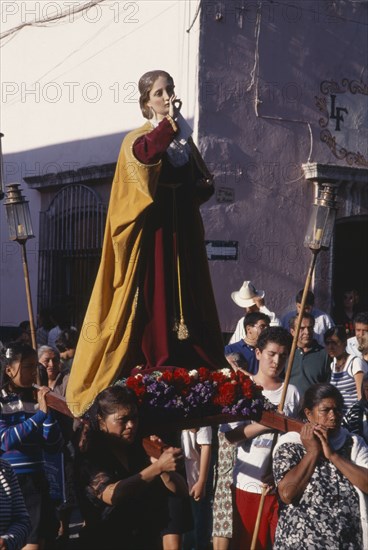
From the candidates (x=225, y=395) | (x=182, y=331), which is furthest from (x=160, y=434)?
(x=182, y=331)

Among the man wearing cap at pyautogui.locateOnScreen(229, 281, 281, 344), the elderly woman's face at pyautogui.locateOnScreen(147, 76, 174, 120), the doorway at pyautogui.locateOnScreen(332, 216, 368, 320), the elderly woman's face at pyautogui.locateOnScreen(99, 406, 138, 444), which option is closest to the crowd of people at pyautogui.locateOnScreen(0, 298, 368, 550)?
the elderly woman's face at pyautogui.locateOnScreen(99, 406, 138, 444)

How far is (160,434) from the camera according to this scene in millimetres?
4992

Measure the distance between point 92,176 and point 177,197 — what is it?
6.65m

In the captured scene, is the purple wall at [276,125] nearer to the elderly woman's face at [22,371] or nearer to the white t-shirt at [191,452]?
the white t-shirt at [191,452]

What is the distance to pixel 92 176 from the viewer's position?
39.8 ft

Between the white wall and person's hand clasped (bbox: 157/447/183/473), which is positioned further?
the white wall

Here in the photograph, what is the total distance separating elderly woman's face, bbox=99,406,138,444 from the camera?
172 inches

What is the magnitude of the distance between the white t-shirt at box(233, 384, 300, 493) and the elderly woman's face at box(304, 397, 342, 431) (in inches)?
41.5

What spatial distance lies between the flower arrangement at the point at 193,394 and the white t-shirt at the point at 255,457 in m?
0.86

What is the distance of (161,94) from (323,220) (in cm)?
138

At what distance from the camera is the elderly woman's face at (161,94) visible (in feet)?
17.7

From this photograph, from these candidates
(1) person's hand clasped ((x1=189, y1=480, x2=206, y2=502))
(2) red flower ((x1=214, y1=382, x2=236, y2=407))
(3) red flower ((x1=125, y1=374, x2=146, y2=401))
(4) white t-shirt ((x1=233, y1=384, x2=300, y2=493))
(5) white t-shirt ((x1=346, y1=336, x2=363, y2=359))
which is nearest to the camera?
(3) red flower ((x1=125, y1=374, x2=146, y2=401))

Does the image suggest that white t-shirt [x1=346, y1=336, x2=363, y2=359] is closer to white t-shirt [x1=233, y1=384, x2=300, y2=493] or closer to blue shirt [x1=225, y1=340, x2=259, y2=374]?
blue shirt [x1=225, y1=340, x2=259, y2=374]

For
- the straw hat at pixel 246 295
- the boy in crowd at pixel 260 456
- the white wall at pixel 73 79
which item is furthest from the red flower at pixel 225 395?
the white wall at pixel 73 79
